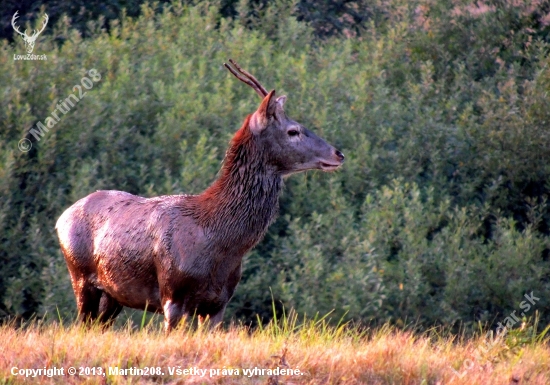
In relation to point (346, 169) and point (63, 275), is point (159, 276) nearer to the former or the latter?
point (63, 275)

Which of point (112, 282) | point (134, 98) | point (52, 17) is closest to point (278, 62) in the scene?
point (134, 98)

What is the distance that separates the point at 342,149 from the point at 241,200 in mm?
6895

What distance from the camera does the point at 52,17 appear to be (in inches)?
697

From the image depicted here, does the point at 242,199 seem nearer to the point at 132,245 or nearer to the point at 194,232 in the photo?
the point at 194,232

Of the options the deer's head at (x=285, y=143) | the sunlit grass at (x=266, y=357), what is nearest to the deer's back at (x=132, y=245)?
the sunlit grass at (x=266, y=357)

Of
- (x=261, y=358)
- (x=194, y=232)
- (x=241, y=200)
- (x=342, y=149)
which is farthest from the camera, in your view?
(x=342, y=149)

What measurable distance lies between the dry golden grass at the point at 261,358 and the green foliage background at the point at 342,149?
4325 millimetres

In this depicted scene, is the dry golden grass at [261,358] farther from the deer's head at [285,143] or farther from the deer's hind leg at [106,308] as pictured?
the deer's head at [285,143]

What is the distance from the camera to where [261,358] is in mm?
6281

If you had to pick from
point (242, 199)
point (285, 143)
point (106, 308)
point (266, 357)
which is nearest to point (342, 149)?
point (285, 143)

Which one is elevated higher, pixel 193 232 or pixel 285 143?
pixel 285 143

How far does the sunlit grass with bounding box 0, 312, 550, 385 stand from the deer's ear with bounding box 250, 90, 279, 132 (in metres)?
1.64

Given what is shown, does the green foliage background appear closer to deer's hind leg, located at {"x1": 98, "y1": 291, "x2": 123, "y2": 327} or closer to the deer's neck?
deer's hind leg, located at {"x1": 98, "y1": 291, "x2": 123, "y2": 327}

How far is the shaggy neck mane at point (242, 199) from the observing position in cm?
714
